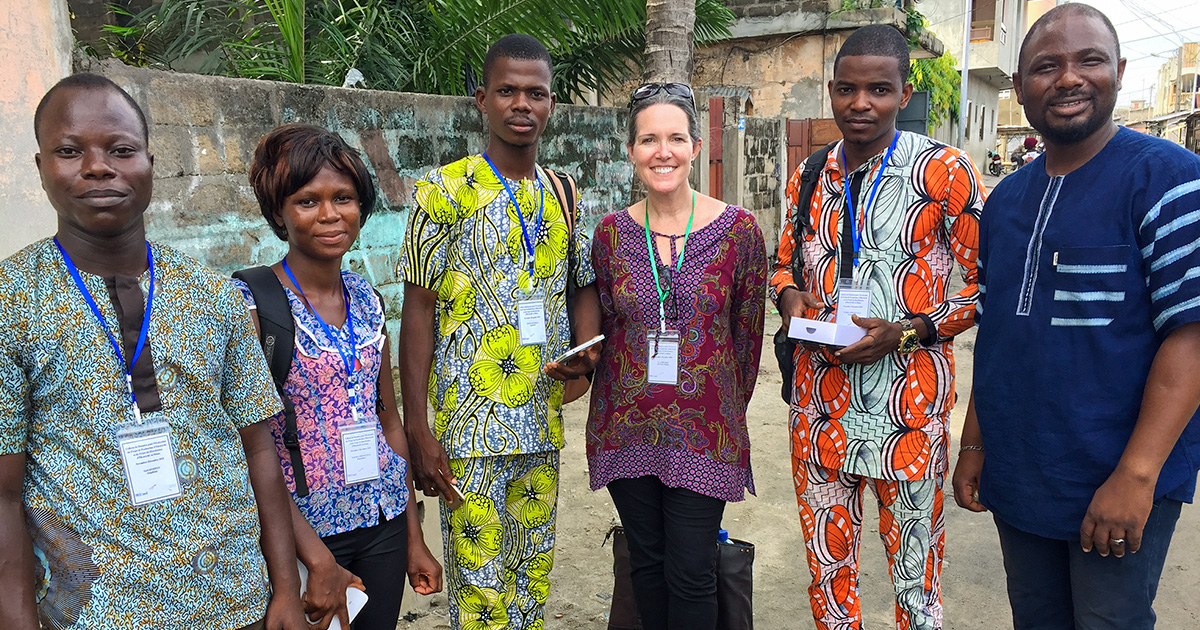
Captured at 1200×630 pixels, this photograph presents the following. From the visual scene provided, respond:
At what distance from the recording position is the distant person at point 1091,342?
5.70 feet

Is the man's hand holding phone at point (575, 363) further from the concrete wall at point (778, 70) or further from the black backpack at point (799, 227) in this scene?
the concrete wall at point (778, 70)

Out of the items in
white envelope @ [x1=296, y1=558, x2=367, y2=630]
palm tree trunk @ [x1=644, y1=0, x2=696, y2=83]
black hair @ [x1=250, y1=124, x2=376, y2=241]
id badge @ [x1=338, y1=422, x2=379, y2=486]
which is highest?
palm tree trunk @ [x1=644, y1=0, x2=696, y2=83]

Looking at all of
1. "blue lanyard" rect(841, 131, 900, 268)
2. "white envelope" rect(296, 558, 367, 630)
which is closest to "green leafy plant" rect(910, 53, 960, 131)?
"blue lanyard" rect(841, 131, 900, 268)

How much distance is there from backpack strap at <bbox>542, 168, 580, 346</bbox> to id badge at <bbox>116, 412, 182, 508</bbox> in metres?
1.27

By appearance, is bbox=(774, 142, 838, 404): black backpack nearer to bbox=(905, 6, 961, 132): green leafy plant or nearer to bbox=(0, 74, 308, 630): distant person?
bbox=(0, 74, 308, 630): distant person

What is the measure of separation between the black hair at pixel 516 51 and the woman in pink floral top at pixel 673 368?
332 millimetres

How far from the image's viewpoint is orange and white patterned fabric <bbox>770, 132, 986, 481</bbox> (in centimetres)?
227

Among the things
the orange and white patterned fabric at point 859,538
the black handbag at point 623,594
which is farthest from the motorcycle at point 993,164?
the black handbag at point 623,594

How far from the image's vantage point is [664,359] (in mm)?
2334

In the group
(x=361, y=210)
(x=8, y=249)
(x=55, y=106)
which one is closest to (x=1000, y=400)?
(x=361, y=210)

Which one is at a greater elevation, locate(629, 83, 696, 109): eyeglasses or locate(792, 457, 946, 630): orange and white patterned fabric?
locate(629, 83, 696, 109): eyeglasses

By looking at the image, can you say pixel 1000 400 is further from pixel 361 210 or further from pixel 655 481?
pixel 361 210

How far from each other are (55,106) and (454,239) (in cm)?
107

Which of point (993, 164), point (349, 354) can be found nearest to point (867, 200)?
point (349, 354)
